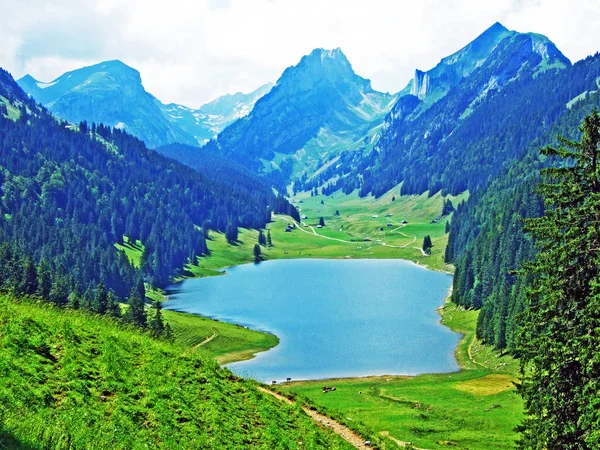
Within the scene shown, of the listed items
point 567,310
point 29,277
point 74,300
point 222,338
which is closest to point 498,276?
point 222,338

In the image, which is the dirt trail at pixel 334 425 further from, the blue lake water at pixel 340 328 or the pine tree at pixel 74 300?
the blue lake water at pixel 340 328

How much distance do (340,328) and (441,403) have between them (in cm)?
5744

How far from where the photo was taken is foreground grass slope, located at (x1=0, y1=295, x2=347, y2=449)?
60.4 feet

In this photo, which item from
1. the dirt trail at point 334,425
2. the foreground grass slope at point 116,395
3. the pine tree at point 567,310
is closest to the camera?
the foreground grass slope at point 116,395

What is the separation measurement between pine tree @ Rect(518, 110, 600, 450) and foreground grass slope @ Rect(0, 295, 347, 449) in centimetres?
1092

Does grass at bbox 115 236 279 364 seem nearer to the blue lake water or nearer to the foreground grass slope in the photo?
the blue lake water

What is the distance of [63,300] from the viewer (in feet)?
326

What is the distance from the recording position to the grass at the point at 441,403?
6888cm

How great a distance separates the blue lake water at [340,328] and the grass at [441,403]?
6.83 m

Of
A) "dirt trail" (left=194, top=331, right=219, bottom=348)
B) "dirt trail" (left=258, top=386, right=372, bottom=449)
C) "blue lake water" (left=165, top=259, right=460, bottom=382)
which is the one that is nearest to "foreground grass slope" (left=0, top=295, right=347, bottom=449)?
"dirt trail" (left=258, top=386, right=372, bottom=449)

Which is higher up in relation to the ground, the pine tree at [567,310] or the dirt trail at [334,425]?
the pine tree at [567,310]

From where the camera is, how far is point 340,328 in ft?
467

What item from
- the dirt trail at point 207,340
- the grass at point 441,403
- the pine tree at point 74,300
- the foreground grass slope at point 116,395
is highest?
the foreground grass slope at point 116,395

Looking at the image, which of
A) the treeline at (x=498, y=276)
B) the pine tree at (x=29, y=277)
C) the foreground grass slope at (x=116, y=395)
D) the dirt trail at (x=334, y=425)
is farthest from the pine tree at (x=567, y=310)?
the pine tree at (x=29, y=277)
